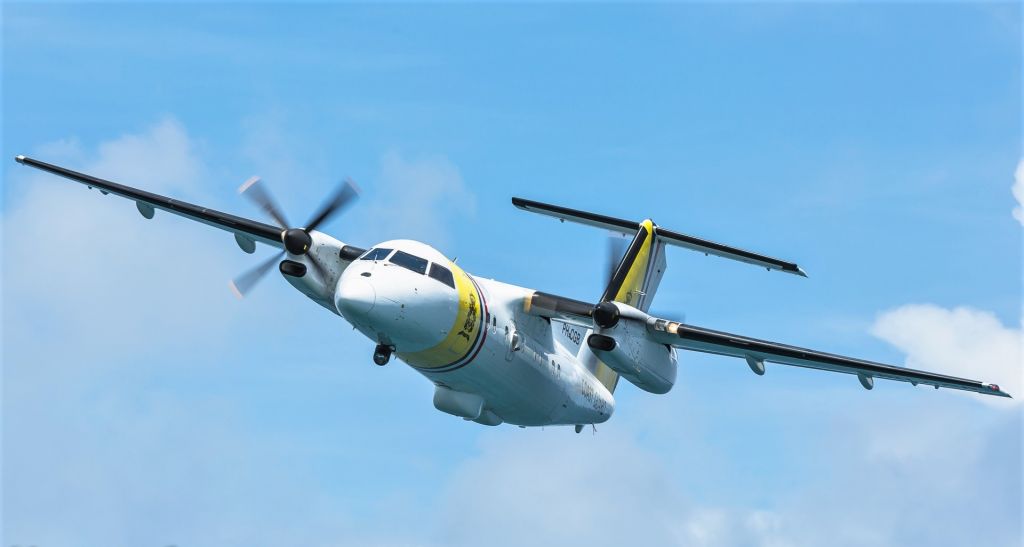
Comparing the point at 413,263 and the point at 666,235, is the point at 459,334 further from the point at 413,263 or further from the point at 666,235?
the point at 666,235

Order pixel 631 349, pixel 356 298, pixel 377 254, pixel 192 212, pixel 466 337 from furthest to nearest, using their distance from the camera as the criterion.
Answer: pixel 192 212
pixel 631 349
pixel 466 337
pixel 377 254
pixel 356 298

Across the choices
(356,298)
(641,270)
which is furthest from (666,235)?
(356,298)

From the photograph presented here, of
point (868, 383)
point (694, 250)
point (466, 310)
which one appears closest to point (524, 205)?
point (694, 250)

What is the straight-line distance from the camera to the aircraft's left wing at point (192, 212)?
2745 cm

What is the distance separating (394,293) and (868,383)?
366 inches

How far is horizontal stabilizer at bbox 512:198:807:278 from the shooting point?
91.4 ft

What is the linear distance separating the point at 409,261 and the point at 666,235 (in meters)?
8.34

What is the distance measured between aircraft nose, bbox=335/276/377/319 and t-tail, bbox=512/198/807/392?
21.7 ft

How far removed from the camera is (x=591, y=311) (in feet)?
85.4

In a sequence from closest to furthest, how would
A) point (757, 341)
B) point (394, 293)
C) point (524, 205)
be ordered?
point (394, 293) < point (757, 341) < point (524, 205)

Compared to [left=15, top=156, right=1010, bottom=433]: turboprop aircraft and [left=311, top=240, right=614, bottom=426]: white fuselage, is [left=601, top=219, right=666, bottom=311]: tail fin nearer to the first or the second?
[left=15, top=156, right=1010, bottom=433]: turboprop aircraft

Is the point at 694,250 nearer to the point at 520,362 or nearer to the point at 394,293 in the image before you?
the point at 520,362

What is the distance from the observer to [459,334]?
24.1 meters

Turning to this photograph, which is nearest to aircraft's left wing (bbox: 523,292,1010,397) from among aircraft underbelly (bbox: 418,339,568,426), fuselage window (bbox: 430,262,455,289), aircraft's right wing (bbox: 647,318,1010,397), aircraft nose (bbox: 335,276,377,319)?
aircraft's right wing (bbox: 647,318,1010,397)
